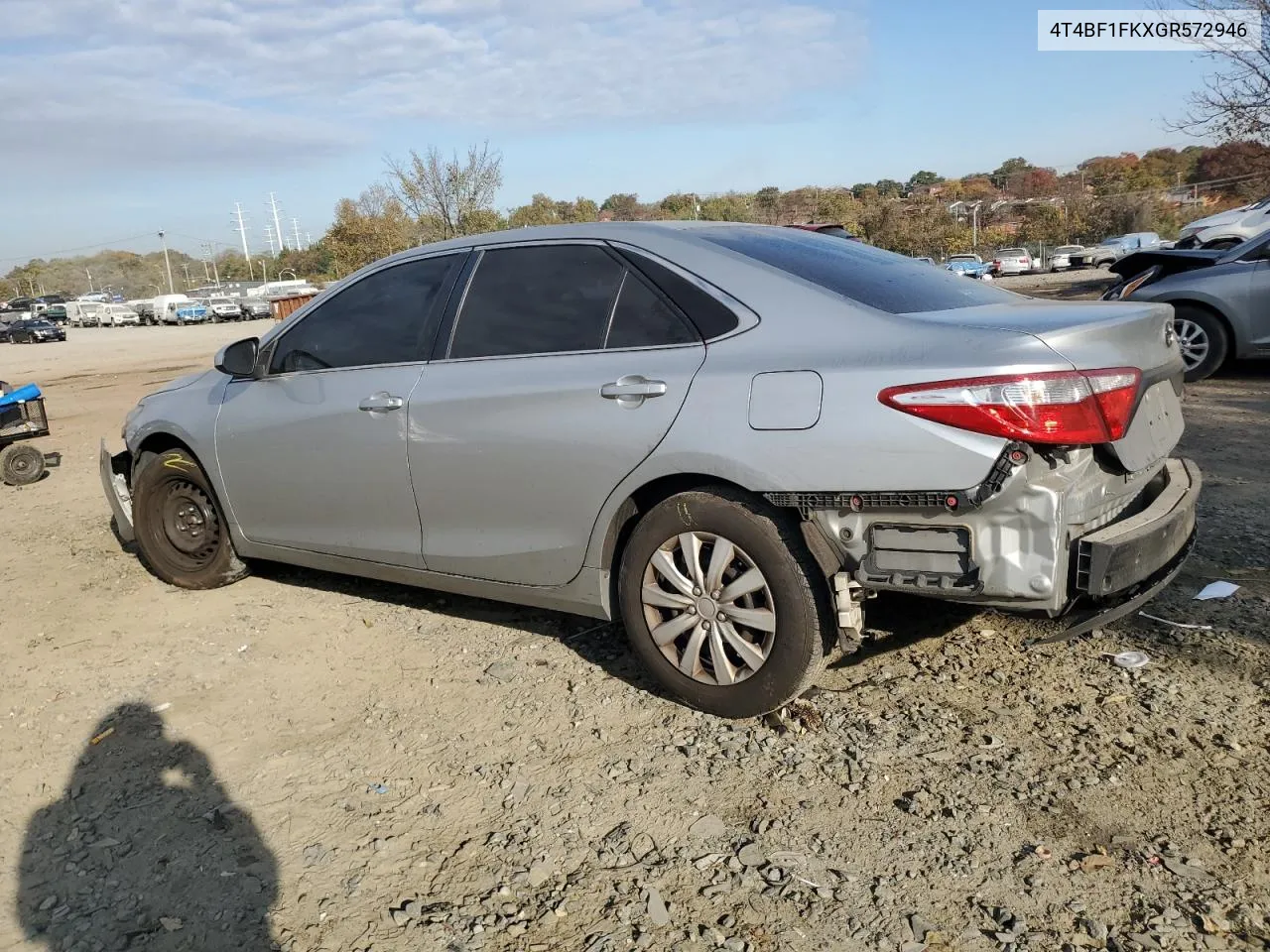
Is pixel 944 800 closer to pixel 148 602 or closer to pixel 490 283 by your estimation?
pixel 490 283

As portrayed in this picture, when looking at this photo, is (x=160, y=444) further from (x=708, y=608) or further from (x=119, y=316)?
(x=119, y=316)

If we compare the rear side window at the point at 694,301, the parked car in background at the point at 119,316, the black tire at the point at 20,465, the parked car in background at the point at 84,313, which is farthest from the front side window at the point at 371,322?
the parked car in background at the point at 84,313

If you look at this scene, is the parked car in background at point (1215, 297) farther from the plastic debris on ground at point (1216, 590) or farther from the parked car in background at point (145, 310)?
the parked car in background at point (145, 310)

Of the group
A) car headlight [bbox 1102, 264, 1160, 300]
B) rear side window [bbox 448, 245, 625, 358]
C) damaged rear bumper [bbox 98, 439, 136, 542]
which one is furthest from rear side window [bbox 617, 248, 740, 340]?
car headlight [bbox 1102, 264, 1160, 300]

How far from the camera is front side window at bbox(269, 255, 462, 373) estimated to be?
4.02 m

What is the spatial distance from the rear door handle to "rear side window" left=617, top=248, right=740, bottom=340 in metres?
0.23

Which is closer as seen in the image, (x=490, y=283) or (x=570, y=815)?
(x=570, y=815)

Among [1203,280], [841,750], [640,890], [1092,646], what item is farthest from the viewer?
[1203,280]

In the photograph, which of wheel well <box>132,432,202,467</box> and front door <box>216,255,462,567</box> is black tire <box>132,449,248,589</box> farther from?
front door <box>216,255,462,567</box>

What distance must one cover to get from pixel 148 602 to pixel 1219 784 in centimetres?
469

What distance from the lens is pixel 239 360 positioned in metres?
4.50

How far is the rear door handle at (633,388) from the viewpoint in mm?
3209

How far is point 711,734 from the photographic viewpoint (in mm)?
3248

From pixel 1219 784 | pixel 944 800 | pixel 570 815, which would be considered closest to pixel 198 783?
pixel 570 815
